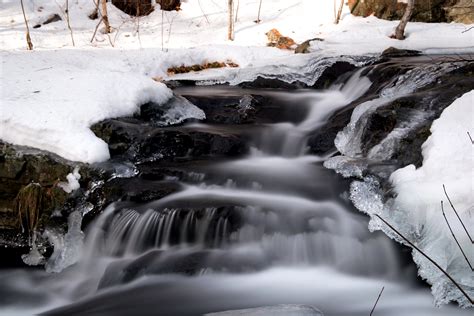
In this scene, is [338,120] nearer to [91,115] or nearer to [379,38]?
[91,115]

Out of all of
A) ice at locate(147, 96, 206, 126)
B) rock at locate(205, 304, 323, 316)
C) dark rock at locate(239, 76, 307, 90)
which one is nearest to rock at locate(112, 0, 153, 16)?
dark rock at locate(239, 76, 307, 90)

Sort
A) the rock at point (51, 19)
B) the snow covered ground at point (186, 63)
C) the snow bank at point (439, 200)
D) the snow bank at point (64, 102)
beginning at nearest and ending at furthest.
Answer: the snow bank at point (439, 200) < the snow covered ground at point (186, 63) < the snow bank at point (64, 102) < the rock at point (51, 19)

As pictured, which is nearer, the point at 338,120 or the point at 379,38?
the point at 338,120

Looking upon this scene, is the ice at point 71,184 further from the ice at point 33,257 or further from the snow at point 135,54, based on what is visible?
the ice at point 33,257

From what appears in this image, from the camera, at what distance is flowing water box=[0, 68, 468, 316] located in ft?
10.5

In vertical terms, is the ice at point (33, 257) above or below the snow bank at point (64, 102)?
below

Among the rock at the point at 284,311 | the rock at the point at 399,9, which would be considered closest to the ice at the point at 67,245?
the rock at the point at 284,311

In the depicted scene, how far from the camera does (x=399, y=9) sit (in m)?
11.3

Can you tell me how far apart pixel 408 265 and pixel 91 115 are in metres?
Answer: 3.41

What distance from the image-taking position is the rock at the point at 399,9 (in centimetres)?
1093

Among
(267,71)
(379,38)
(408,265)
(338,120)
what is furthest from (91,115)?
(379,38)

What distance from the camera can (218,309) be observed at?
3.15 m

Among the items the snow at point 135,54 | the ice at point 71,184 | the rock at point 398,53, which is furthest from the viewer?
the rock at point 398,53

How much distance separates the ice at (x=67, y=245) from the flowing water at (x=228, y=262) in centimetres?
6
